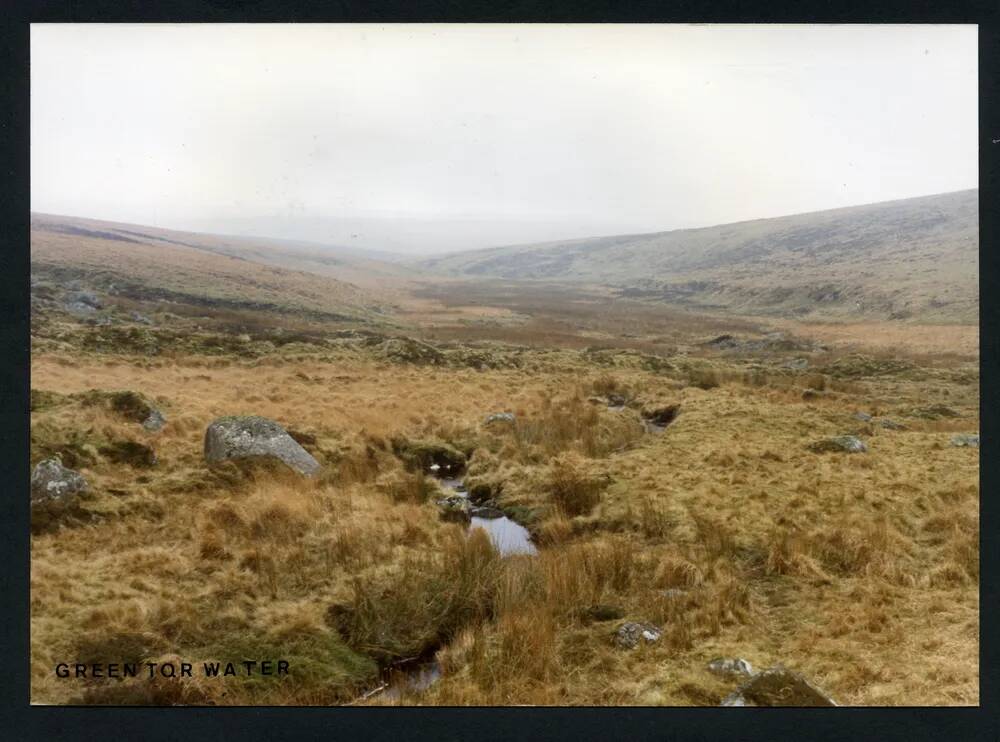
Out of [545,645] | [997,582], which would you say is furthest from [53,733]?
[997,582]

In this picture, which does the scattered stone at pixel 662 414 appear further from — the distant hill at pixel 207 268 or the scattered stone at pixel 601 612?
the distant hill at pixel 207 268

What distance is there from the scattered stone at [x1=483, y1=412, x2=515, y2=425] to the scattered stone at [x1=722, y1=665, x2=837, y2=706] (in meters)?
5.04

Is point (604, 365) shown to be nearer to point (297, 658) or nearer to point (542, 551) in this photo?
point (542, 551)

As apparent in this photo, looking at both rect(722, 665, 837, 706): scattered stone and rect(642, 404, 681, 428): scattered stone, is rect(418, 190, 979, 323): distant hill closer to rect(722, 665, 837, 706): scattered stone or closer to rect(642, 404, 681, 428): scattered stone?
rect(642, 404, 681, 428): scattered stone

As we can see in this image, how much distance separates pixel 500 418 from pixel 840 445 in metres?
4.80

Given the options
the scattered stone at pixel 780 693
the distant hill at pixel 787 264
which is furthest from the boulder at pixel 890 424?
the scattered stone at pixel 780 693

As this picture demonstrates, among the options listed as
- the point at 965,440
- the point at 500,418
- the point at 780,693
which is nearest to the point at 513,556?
the point at 780,693

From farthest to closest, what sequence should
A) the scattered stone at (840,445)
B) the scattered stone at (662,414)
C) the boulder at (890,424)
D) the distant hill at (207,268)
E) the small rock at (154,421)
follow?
the scattered stone at (662,414)
the boulder at (890,424)
the distant hill at (207,268)
the scattered stone at (840,445)
the small rock at (154,421)

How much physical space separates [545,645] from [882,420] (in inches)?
265

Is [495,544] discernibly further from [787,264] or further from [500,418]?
[787,264]

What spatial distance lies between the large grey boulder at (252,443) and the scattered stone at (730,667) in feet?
15.2

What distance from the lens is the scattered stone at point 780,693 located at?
4.20m

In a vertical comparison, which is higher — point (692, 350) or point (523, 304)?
point (523, 304)

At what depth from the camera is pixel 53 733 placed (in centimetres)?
440
